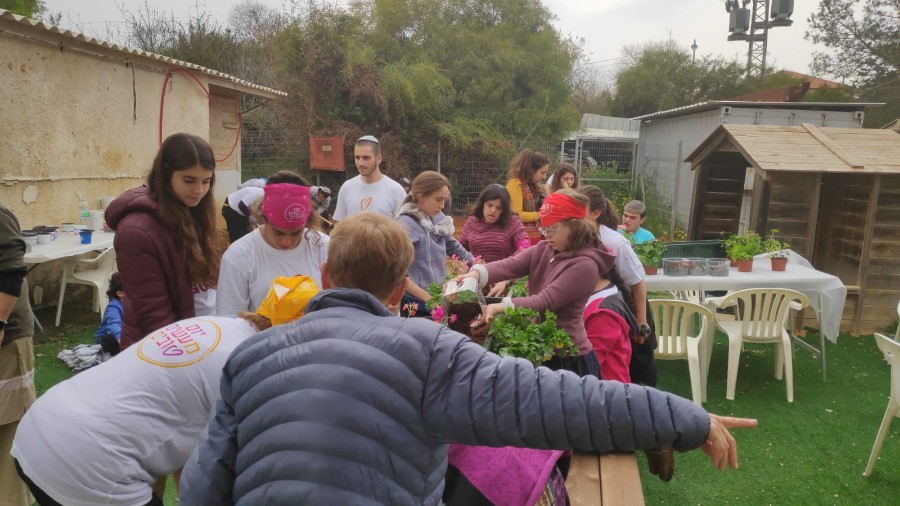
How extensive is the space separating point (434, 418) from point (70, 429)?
4.15 feet

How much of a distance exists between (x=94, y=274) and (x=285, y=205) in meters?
5.27

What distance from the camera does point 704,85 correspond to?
1148 inches

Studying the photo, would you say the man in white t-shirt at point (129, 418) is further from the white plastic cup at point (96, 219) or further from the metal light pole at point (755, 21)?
the metal light pole at point (755, 21)

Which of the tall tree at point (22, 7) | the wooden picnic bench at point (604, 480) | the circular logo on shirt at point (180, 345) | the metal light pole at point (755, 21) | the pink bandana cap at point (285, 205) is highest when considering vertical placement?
the metal light pole at point (755, 21)

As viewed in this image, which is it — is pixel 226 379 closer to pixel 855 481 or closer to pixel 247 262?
pixel 247 262

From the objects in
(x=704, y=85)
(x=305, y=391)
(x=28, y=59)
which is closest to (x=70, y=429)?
(x=305, y=391)

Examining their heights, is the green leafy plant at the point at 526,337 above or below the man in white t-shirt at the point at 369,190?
below

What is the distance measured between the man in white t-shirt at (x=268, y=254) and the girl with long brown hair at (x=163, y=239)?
15cm

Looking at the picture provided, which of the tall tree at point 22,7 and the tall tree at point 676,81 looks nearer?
the tall tree at point 22,7

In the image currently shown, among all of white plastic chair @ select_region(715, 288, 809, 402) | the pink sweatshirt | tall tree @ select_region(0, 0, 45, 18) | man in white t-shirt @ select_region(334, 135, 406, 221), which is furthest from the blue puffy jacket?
tall tree @ select_region(0, 0, 45, 18)

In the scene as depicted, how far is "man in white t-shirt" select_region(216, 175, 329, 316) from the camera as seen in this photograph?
2738mm

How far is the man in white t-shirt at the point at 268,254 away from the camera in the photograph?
2.74m

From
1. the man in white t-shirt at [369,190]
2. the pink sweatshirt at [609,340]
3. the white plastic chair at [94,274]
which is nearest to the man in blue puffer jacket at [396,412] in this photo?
the pink sweatshirt at [609,340]

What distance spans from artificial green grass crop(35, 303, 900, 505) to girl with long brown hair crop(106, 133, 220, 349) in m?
1.55
